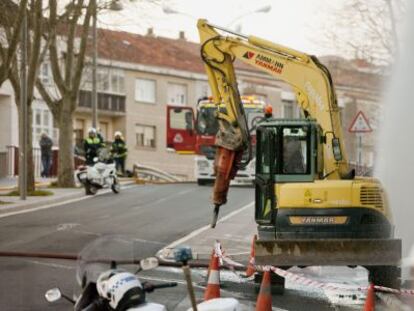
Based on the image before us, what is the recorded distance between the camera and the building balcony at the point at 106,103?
58866 mm

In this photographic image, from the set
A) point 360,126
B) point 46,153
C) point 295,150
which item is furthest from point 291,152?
point 46,153

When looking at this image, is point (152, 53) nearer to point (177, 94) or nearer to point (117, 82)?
point (177, 94)

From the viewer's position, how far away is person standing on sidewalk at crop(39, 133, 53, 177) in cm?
3991

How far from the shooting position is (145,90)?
2557 inches

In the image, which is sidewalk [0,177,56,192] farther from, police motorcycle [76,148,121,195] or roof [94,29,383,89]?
roof [94,29,383,89]

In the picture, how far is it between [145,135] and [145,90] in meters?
2.97

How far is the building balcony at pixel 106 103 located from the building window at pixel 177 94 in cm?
469

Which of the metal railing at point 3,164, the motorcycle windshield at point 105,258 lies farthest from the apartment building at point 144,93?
the motorcycle windshield at point 105,258

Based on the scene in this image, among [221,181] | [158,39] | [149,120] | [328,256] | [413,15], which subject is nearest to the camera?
[328,256]

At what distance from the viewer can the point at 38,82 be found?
32875 millimetres

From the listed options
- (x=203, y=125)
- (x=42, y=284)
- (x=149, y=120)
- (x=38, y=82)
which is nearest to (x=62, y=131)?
(x=38, y=82)

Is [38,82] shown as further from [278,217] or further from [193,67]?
[193,67]

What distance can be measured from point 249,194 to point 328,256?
19.0 m

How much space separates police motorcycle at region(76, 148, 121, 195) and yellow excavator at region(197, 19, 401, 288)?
14.6m
